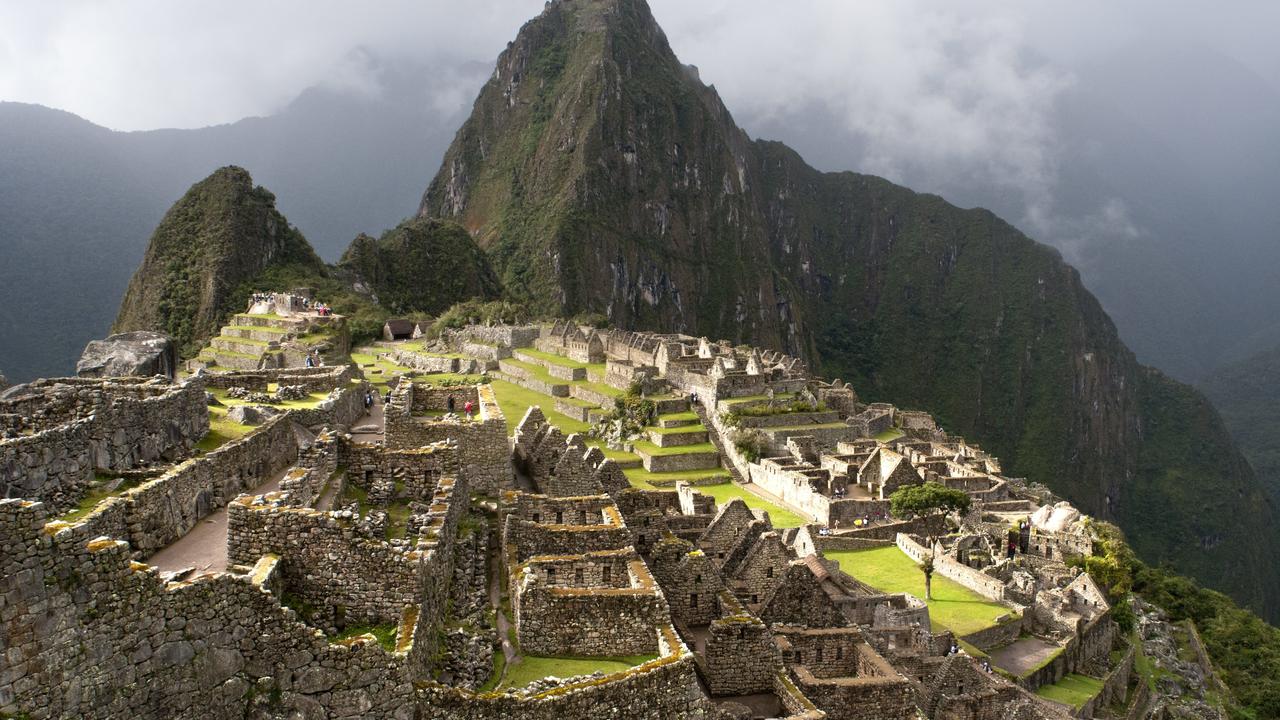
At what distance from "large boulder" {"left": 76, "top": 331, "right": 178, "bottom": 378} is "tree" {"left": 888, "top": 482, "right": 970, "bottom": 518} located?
25677mm

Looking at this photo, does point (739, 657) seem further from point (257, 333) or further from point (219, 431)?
point (257, 333)

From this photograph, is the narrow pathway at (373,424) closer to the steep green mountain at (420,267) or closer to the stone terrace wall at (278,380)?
the stone terrace wall at (278,380)

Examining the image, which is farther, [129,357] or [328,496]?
[129,357]

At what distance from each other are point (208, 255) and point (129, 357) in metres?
93.5

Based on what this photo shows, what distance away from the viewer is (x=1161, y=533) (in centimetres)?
15812

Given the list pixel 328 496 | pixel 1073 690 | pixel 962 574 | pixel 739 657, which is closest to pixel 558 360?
pixel 962 574

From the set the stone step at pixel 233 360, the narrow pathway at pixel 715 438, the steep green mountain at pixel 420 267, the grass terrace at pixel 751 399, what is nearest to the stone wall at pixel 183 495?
the stone step at pixel 233 360

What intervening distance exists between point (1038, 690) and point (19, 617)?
24103mm

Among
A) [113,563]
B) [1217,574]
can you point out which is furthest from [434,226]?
[113,563]

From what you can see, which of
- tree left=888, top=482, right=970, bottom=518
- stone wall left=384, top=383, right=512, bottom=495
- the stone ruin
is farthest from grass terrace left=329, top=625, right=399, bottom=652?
tree left=888, top=482, right=970, bottom=518

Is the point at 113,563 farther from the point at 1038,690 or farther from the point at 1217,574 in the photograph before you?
the point at 1217,574

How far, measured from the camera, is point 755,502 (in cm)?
3916

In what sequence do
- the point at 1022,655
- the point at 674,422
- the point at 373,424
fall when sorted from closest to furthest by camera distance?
the point at 373,424 → the point at 1022,655 → the point at 674,422

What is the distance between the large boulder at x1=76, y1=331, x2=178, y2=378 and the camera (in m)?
19.7
